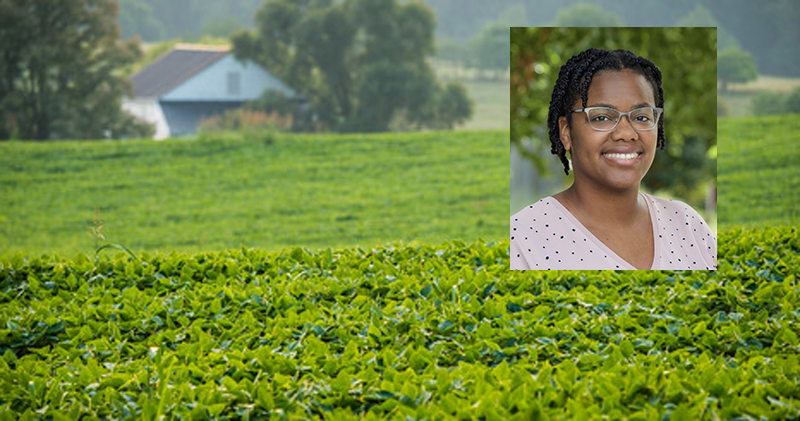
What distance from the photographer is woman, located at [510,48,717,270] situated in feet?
9.07

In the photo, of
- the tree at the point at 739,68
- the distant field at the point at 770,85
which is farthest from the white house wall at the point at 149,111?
the distant field at the point at 770,85

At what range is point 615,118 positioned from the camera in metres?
2.75

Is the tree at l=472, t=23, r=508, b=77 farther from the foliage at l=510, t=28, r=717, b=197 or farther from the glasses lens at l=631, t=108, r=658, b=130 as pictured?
the glasses lens at l=631, t=108, r=658, b=130

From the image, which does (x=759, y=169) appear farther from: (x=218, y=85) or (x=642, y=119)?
(x=218, y=85)

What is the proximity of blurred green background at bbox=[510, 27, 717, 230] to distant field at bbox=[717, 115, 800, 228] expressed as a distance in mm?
5027

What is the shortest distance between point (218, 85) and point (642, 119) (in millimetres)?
10356

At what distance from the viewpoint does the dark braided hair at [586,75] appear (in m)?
2.79

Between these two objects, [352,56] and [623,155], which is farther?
[352,56]

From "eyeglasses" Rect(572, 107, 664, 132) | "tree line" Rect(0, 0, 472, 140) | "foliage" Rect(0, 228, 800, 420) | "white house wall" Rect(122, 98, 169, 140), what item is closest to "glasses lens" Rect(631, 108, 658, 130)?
"eyeglasses" Rect(572, 107, 664, 132)

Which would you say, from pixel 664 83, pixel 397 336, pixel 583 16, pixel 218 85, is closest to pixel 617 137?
pixel 664 83

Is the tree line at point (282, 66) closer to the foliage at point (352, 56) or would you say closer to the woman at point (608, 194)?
the foliage at point (352, 56)

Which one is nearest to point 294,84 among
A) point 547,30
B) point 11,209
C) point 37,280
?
point 11,209

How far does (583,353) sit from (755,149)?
8054mm

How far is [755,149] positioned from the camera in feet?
32.4
